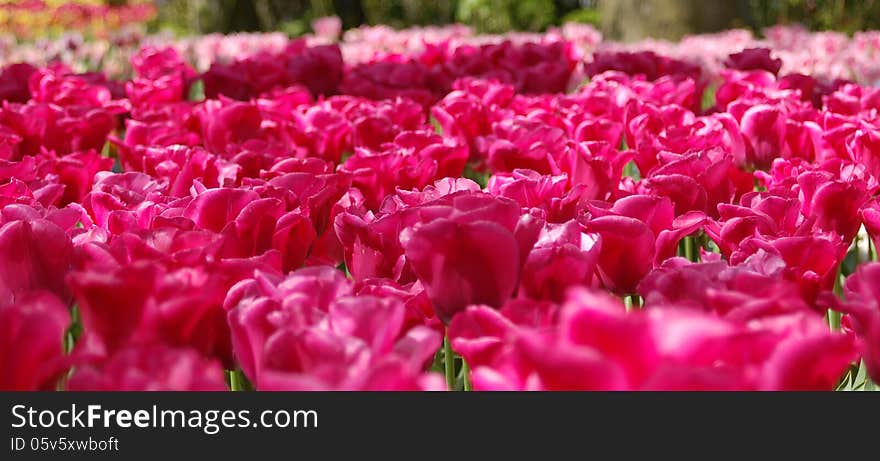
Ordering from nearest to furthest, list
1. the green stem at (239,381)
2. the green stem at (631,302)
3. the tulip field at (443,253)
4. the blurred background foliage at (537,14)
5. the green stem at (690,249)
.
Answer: the tulip field at (443,253) → the green stem at (239,381) → the green stem at (631,302) → the green stem at (690,249) → the blurred background foliage at (537,14)

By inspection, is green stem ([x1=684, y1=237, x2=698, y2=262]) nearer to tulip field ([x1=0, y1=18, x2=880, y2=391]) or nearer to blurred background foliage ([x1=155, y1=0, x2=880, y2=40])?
tulip field ([x1=0, y1=18, x2=880, y2=391])

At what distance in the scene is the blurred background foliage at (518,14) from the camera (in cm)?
1035

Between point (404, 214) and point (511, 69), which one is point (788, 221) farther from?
point (511, 69)

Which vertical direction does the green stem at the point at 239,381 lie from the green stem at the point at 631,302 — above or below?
above

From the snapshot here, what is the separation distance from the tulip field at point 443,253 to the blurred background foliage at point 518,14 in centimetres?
739

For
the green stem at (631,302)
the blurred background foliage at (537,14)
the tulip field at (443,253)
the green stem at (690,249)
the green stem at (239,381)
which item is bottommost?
the blurred background foliage at (537,14)

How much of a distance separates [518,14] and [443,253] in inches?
724

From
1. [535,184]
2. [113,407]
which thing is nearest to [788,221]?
[535,184]

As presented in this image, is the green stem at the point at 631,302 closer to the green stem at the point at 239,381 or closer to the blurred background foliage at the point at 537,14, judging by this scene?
the green stem at the point at 239,381

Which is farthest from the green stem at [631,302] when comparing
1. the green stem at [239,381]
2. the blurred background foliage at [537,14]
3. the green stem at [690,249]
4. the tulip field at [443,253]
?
the blurred background foliage at [537,14]

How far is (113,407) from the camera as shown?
0.92 metres

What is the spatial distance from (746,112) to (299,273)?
1783 mm

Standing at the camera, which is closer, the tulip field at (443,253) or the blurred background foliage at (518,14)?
the tulip field at (443,253)

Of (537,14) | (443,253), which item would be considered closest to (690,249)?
(443,253)
